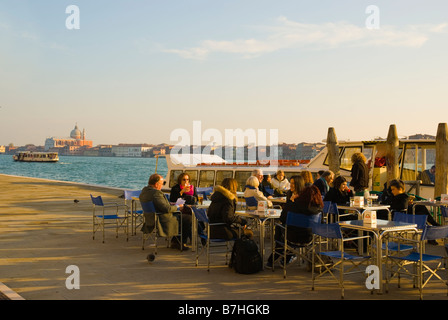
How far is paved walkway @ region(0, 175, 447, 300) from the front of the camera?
6617 mm

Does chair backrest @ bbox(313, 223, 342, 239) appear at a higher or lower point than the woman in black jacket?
lower

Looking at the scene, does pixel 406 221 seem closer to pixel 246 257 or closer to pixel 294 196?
pixel 294 196

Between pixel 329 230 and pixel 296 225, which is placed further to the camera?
pixel 296 225

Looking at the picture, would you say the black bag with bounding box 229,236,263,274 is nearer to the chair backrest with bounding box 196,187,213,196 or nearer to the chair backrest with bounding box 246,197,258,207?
the chair backrest with bounding box 246,197,258,207

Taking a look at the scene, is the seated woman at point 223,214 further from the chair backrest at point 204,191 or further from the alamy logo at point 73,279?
the chair backrest at point 204,191

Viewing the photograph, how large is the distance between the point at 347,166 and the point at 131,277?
36.5 feet

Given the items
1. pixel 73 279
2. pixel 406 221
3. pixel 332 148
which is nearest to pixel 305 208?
pixel 406 221

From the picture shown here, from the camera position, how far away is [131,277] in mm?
7566

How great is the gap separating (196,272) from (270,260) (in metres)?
1.26

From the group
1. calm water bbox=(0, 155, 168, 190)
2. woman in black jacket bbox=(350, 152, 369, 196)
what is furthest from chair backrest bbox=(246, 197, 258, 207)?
calm water bbox=(0, 155, 168, 190)

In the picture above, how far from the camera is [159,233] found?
9352 mm

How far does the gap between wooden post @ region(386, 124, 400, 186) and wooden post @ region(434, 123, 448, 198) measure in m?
1.20

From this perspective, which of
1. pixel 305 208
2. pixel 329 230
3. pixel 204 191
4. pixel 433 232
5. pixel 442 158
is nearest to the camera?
pixel 433 232
